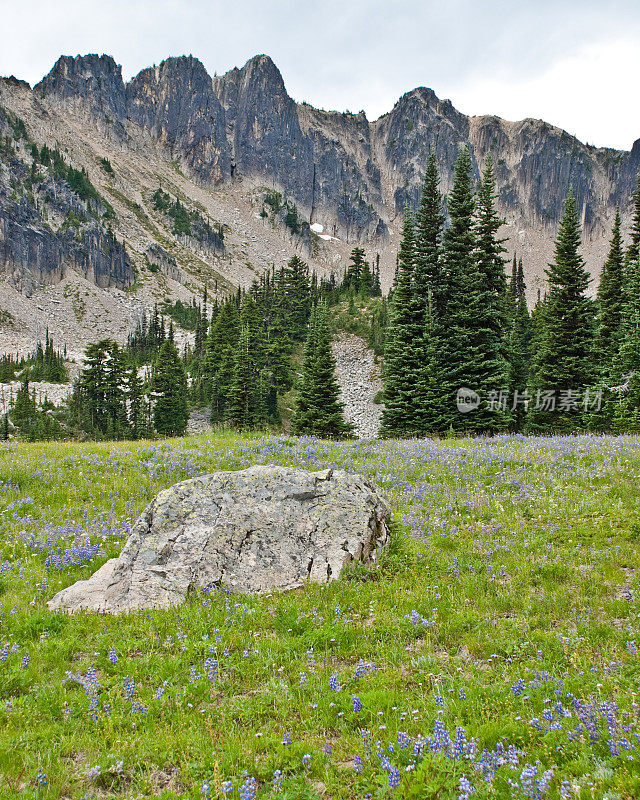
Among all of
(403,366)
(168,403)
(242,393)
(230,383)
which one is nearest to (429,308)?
(403,366)

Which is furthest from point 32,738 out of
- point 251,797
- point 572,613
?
point 572,613

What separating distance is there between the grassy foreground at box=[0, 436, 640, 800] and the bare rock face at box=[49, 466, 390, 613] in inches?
15.2

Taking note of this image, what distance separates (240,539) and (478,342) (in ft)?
82.3

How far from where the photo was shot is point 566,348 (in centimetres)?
3366

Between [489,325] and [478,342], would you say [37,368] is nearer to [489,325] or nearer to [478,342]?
[478,342]

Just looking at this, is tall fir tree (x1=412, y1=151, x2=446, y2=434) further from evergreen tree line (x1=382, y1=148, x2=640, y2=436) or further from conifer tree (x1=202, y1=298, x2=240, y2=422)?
conifer tree (x1=202, y1=298, x2=240, y2=422)

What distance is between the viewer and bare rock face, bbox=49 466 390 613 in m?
7.13

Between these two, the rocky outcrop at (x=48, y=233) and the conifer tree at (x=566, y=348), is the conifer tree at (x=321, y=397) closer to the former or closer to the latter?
the conifer tree at (x=566, y=348)

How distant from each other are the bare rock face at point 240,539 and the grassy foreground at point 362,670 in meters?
0.38

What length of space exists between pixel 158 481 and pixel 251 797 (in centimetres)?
915

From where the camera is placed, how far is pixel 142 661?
5453mm

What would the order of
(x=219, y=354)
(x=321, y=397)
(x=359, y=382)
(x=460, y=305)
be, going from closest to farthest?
(x=460, y=305), (x=321, y=397), (x=359, y=382), (x=219, y=354)

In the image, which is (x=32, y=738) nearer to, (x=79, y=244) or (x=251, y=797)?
(x=251, y=797)

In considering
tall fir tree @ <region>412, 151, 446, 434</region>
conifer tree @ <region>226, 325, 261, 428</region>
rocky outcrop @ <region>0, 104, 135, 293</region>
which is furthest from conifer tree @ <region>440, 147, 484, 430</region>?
rocky outcrop @ <region>0, 104, 135, 293</region>
